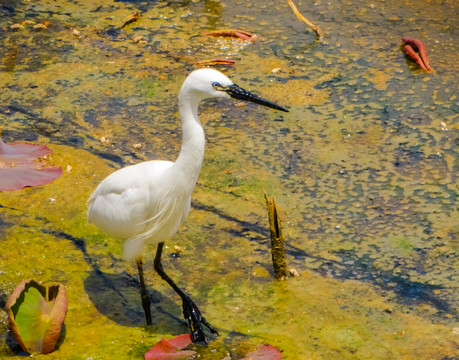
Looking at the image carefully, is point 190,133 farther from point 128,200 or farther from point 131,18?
point 131,18

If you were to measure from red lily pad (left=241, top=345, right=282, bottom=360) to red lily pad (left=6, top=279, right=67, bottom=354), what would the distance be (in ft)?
3.08

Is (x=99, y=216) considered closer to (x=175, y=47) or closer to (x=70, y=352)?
(x=70, y=352)

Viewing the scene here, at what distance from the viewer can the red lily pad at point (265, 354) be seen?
3.40 metres

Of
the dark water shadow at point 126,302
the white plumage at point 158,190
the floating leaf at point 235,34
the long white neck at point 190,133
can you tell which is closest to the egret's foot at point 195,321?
the dark water shadow at point 126,302

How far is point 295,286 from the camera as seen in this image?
4.04 meters

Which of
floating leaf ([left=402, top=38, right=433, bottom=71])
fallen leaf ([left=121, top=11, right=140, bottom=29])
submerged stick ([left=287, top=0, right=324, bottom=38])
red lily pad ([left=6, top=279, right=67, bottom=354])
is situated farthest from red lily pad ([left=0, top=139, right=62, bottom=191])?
floating leaf ([left=402, top=38, right=433, bottom=71])

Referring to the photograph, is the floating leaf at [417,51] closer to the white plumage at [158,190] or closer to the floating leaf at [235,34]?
the floating leaf at [235,34]

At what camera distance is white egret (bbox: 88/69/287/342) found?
3.42 m

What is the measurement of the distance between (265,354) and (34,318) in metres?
1.14

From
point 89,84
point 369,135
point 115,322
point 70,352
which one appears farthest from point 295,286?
point 89,84

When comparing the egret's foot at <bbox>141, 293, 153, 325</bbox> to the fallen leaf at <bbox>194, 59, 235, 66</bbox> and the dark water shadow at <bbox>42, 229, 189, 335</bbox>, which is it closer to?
the dark water shadow at <bbox>42, 229, 189, 335</bbox>

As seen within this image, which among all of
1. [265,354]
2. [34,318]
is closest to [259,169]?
[265,354]

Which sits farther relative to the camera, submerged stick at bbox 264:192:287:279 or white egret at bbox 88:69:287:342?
submerged stick at bbox 264:192:287:279

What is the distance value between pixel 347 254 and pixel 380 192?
0.72 m
